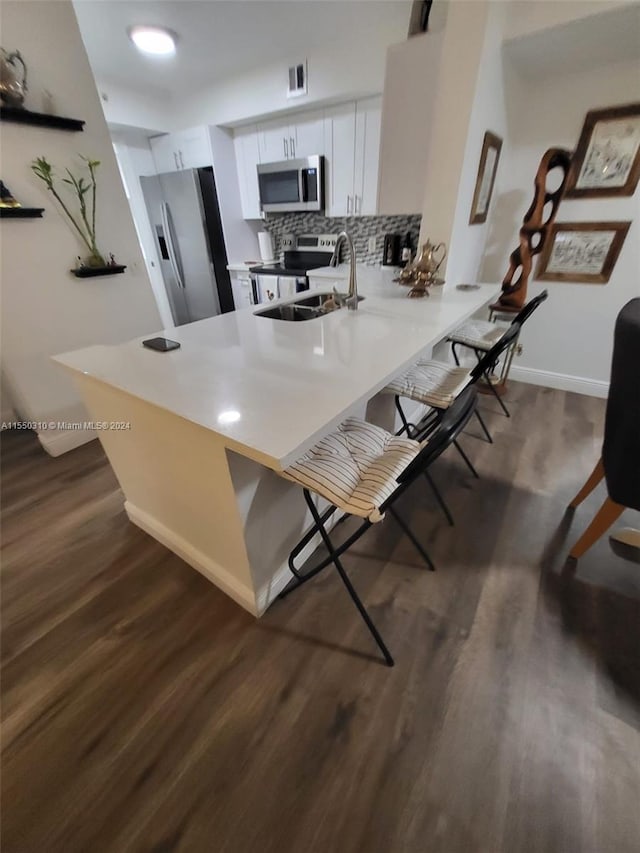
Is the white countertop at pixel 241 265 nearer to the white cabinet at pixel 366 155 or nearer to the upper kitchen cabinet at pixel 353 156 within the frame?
the upper kitchen cabinet at pixel 353 156

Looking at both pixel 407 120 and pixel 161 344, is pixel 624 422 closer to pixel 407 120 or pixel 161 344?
pixel 161 344

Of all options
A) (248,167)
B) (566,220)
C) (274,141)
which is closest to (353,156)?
(274,141)

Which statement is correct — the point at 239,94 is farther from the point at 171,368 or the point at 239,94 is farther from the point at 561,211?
the point at 171,368

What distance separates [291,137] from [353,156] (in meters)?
0.70

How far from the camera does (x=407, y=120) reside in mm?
1987

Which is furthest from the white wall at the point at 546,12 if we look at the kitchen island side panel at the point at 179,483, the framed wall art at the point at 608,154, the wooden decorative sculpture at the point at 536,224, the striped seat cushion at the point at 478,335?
the kitchen island side panel at the point at 179,483

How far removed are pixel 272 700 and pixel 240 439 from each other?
887mm

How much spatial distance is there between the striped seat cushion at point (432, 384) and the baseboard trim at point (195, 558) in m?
1.04

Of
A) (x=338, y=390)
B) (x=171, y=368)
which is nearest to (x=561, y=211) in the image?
(x=338, y=390)

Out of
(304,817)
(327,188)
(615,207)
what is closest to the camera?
(304,817)

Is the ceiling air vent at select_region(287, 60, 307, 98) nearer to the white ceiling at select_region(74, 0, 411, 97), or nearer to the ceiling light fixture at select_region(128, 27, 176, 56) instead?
the white ceiling at select_region(74, 0, 411, 97)

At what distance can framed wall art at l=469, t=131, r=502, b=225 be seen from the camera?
79.4 inches

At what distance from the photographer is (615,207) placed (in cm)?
228

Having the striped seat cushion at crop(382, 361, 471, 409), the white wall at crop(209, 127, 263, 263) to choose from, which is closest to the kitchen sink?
the striped seat cushion at crop(382, 361, 471, 409)
